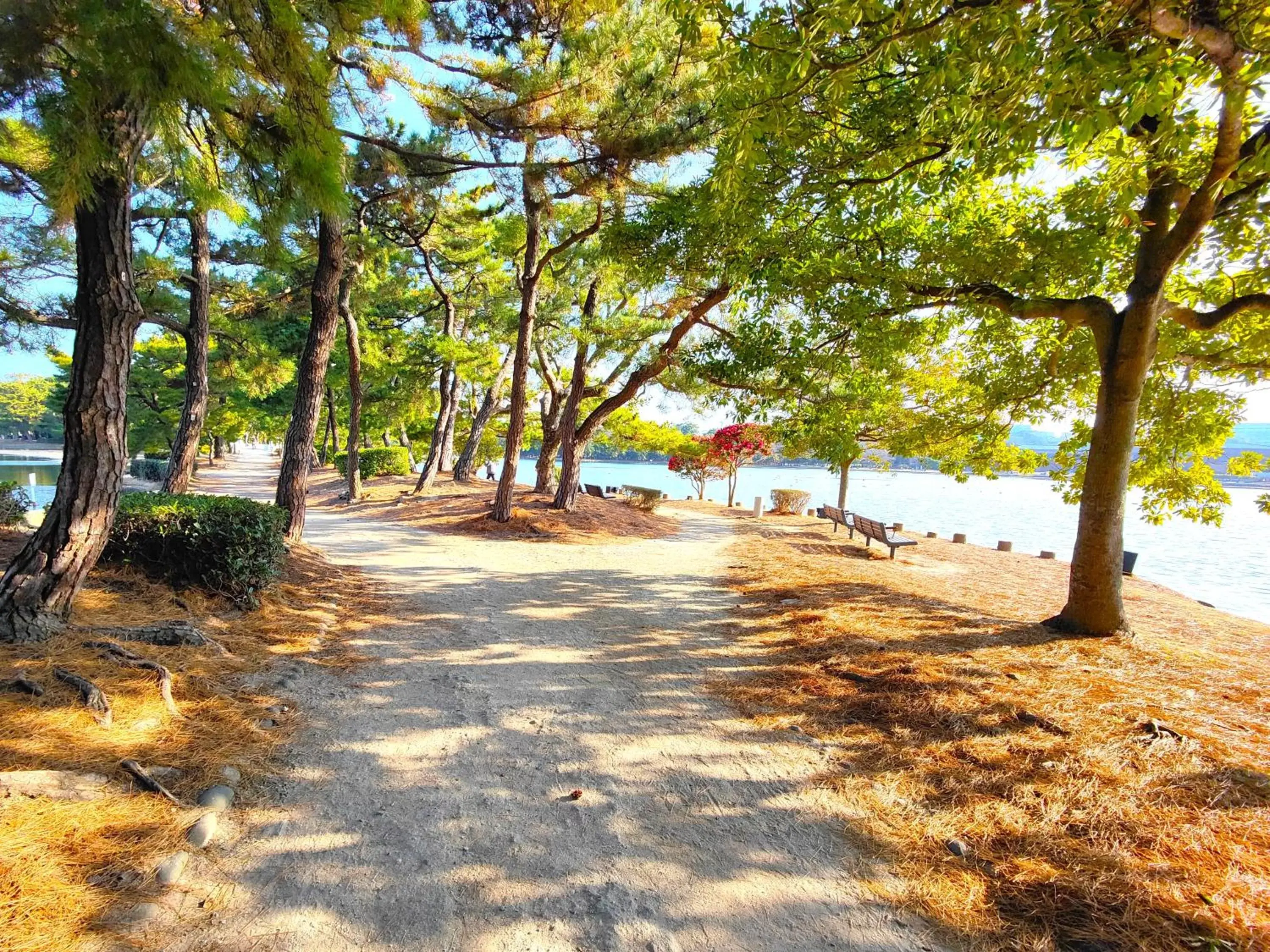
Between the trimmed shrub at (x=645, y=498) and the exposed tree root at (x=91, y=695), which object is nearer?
the exposed tree root at (x=91, y=695)

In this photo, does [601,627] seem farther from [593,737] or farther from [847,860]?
[847,860]

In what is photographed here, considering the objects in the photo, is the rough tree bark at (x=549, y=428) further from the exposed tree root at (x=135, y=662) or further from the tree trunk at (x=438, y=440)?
the exposed tree root at (x=135, y=662)

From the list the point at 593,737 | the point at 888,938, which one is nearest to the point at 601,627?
the point at 593,737

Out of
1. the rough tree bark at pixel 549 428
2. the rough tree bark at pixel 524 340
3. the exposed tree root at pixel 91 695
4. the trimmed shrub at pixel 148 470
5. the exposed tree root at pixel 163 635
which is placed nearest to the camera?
the exposed tree root at pixel 91 695

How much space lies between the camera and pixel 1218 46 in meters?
2.43

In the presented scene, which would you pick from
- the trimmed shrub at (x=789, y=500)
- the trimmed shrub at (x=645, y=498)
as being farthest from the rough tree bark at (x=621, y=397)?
the trimmed shrub at (x=789, y=500)

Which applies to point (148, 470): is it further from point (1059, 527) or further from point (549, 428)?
point (1059, 527)

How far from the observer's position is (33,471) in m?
23.7

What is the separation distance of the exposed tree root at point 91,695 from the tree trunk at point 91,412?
588mm

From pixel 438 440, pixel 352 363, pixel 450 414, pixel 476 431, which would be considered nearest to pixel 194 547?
pixel 352 363

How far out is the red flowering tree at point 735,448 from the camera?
17.8 meters

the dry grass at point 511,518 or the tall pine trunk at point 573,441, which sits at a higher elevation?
the tall pine trunk at point 573,441

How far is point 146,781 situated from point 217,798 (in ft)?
0.89

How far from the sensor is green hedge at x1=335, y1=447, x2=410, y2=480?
21.0m
